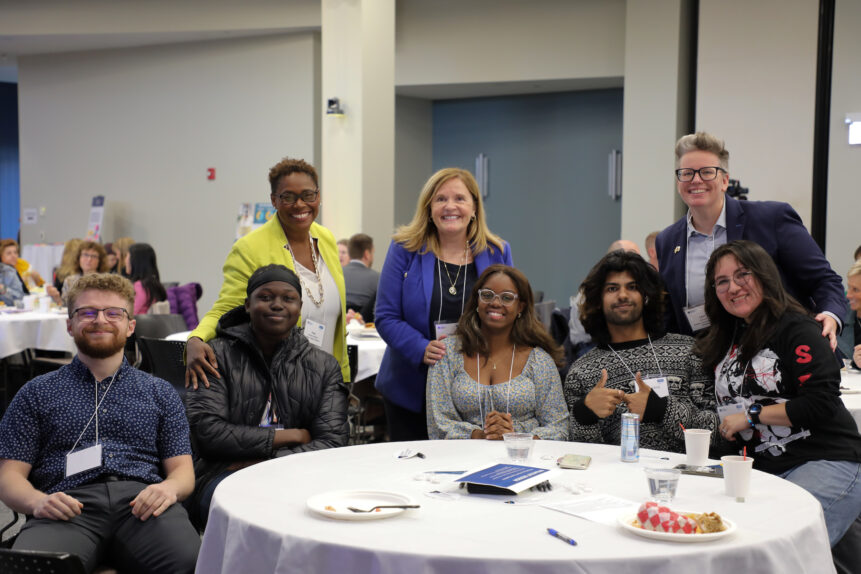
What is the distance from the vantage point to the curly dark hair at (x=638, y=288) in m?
3.23

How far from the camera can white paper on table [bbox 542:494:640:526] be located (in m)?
1.94

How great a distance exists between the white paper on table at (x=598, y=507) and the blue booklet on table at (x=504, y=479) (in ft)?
0.31

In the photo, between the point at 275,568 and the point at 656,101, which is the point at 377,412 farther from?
the point at 656,101

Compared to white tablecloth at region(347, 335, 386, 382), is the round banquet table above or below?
above

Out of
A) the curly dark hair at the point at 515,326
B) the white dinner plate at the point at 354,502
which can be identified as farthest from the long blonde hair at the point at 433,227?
the white dinner plate at the point at 354,502

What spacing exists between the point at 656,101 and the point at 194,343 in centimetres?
722

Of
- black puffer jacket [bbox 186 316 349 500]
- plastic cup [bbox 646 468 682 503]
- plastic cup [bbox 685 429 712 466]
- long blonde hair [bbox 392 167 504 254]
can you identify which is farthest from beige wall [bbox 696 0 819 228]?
plastic cup [bbox 646 468 682 503]

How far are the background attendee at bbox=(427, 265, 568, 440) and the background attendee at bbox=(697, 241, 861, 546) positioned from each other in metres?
0.60

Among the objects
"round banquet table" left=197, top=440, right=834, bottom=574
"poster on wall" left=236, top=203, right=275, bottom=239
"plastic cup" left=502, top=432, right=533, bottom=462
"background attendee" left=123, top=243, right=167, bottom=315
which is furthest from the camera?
"poster on wall" left=236, top=203, right=275, bottom=239

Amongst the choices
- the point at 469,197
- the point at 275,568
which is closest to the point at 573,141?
the point at 469,197

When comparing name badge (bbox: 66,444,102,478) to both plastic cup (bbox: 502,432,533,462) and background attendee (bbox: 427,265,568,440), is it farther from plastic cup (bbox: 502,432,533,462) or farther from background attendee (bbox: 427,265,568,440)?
plastic cup (bbox: 502,432,533,462)

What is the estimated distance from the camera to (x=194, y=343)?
122 inches

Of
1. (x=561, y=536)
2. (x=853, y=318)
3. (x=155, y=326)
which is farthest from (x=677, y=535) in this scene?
(x=155, y=326)

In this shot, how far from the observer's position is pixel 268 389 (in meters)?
3.13
